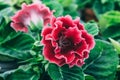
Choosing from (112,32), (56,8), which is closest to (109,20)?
(112,32)

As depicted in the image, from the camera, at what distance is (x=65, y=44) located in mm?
955

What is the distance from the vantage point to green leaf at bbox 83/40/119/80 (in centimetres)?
106

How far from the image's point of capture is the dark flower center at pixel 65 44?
945 millimetres

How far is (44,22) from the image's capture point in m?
1.08

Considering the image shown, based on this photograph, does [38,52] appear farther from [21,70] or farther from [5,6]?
[5,6]

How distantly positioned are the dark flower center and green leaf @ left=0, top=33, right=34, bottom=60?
18 centimetres

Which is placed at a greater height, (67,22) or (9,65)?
(67,22)

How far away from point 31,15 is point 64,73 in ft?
0.69

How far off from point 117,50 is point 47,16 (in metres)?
0.26

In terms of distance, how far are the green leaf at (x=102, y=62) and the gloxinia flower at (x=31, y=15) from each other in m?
0.17

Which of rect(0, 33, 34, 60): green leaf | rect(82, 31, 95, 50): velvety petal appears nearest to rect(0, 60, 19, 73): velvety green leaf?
rect(0, 33, 34, 60): green leaf

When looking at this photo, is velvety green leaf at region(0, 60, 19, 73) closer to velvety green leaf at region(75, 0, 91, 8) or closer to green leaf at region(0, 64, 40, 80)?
green leaf at region(0, 64, 40, 80)

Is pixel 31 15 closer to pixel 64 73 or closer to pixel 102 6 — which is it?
pixel 64 73

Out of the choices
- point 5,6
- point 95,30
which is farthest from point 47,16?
point 5,6
